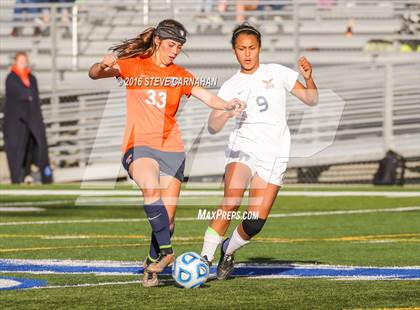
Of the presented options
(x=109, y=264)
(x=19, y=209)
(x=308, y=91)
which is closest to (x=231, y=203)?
(x=308, y=91)

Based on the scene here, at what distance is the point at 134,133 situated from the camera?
9.70m

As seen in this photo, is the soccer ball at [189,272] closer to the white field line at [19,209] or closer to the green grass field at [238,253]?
the green grass field at [238,253]

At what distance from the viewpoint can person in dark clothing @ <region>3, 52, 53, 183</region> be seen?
979 inches

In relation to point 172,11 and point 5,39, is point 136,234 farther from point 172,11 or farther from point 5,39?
point 5,39

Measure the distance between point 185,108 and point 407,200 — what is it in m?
6.38

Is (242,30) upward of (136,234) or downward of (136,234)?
upward

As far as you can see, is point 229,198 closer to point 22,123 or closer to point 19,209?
point 19,209

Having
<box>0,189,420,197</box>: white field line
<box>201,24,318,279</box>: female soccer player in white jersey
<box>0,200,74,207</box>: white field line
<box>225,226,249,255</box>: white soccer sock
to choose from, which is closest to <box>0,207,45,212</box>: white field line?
<box>0,200,74,207</box>: white field line

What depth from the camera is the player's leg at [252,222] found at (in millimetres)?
10000

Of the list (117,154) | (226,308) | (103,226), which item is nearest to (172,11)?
(117,154)

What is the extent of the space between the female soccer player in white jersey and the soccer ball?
59 cm

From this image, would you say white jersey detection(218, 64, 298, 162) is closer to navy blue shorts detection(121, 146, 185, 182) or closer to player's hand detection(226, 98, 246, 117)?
player's hand detection(226, 98, 246, 117)

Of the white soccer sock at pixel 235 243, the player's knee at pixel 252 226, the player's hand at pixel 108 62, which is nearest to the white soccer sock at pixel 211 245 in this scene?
the white soccer sock at pixel 235 243

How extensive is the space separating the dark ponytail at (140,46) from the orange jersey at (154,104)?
0.12 metres
